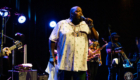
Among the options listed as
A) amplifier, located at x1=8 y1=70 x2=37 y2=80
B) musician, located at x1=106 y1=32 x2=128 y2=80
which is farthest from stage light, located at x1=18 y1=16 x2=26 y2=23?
musician, located at x1=106 y1=32 x2=128 y2=80

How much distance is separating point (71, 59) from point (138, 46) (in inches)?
208

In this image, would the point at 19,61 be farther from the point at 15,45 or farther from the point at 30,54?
the point at 15,45

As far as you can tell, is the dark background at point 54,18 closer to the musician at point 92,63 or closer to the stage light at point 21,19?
the stage light at point 21,19

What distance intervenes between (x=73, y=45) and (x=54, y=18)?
5.57 m

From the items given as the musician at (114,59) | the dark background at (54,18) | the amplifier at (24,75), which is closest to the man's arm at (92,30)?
the amplifier at (24,75)

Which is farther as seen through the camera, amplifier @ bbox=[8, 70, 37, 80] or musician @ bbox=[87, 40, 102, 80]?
musician @ bbox=[87, 40, 102, 80]

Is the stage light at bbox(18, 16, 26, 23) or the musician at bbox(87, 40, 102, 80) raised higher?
the stage light at bbox(18, 16, 26, 23)

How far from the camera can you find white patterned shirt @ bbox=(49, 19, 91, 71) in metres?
2.31

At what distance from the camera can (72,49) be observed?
2320 millimetres

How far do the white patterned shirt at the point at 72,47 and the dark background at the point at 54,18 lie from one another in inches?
172

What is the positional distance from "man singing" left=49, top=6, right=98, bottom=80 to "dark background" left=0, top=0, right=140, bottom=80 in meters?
4.36

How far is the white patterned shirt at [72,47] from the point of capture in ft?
7.57

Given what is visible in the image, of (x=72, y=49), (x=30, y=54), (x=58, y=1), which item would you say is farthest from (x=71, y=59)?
(x=58, y=1)

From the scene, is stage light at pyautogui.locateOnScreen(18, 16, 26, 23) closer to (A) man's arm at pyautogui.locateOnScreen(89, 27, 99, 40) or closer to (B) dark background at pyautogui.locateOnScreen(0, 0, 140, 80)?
(B) dark background at pyautogui.locateOnScreen(0, 0, 140, 80)
